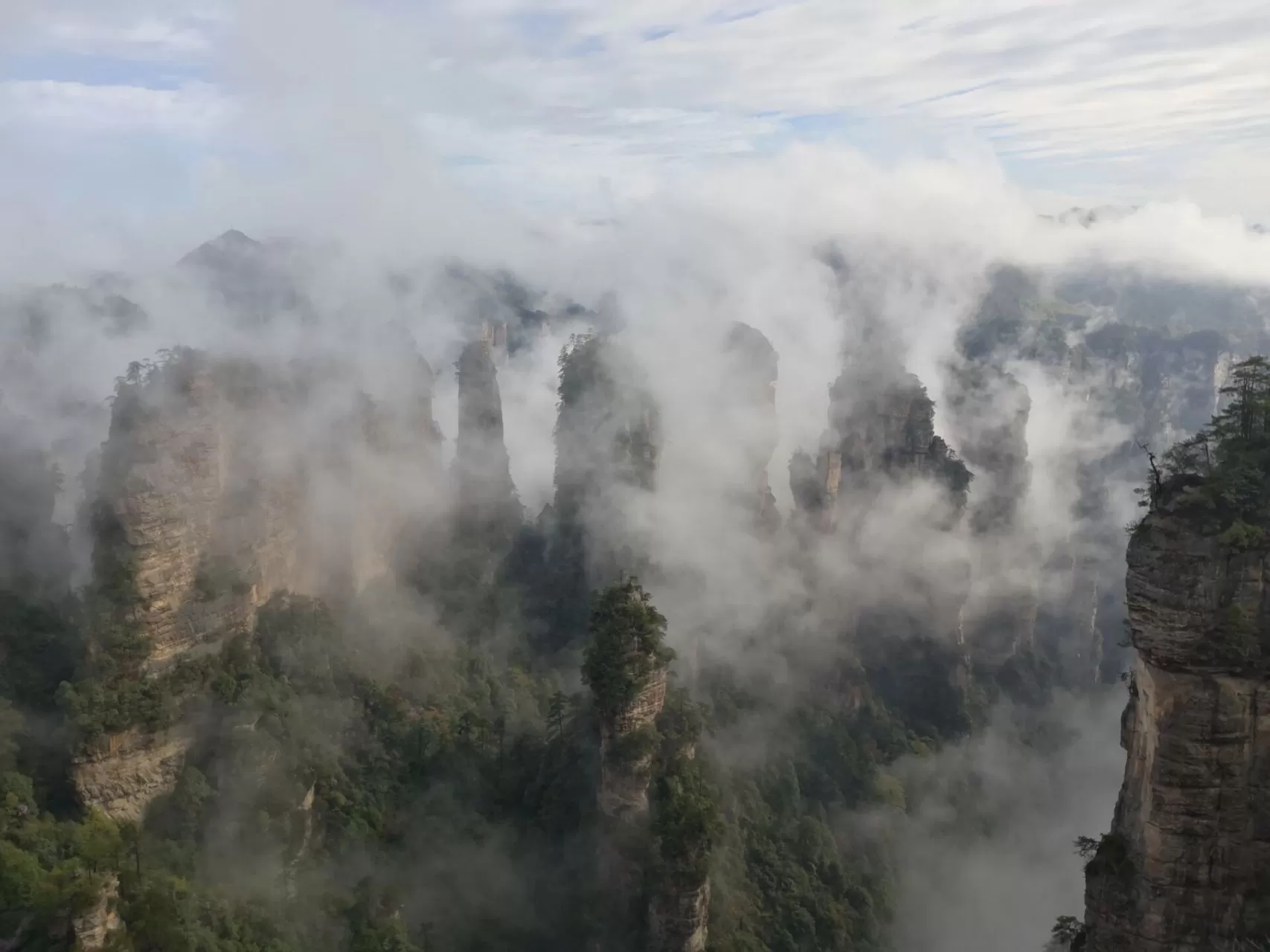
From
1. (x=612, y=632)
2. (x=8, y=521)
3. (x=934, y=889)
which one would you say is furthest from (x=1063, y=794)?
(x=8, y=521)

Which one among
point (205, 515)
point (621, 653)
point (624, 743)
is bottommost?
point (624, 743)

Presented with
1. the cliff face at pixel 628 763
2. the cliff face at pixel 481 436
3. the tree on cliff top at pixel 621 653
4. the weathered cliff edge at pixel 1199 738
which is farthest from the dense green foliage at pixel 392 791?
the weathered cliff edge at pixel 1199 738

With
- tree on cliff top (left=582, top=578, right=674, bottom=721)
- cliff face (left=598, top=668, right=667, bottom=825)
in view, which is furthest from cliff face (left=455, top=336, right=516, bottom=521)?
cliff face (left=598, top=668, right=667, bottom=825)

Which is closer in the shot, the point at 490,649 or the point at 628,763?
the point at 628,763

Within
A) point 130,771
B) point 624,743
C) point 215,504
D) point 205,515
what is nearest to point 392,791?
point 624,743

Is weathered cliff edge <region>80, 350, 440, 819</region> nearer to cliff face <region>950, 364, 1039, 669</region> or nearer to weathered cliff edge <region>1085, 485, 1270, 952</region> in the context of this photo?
weathered cliff edge <region>1085, 485, 1270, 952</region>

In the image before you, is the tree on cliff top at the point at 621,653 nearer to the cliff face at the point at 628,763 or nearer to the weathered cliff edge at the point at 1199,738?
the cliff face at the point at 628,763

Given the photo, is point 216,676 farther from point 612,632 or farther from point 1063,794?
point 1063,794

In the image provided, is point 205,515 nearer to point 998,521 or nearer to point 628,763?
point 628,763
